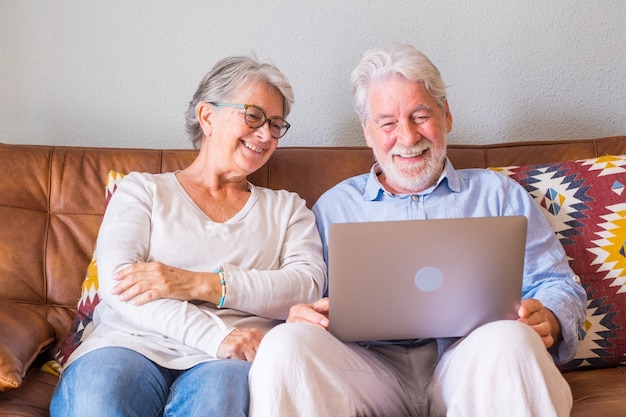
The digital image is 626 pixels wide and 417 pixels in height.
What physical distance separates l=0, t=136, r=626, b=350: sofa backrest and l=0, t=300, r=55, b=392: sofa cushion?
0.18m

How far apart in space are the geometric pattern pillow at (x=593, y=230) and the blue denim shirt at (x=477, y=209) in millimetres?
114

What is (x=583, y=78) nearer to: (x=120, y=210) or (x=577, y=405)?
(x=577, y=405)

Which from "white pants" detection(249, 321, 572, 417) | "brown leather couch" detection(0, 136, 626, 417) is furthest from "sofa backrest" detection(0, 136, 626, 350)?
"white pants" detection(249, 321, 572, 417)

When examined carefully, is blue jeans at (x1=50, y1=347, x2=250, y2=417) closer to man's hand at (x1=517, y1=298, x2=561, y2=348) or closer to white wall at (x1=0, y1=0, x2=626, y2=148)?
man's hand at (x1=517, y1=298, x2=561, y2=348)

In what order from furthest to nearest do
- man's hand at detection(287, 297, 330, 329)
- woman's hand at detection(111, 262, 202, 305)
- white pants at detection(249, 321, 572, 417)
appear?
woman's hand at detection(111, 262, 202, 305)
man's hand at detection(287, 297, 330, 329)
white pants at detection(249, 321, 572, 417)

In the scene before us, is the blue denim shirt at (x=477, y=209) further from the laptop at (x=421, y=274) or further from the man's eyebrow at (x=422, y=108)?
the laptop at (x=421, y=274)

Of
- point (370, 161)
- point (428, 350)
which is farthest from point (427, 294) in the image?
point (370, 161)

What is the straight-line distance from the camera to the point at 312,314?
1555 mm

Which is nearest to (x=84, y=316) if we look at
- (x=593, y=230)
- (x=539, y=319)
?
(x=539, y=319)

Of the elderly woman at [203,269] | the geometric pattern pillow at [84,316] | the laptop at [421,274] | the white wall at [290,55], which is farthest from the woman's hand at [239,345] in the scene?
the white wall at [290,55]

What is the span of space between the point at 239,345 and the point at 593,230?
950mm

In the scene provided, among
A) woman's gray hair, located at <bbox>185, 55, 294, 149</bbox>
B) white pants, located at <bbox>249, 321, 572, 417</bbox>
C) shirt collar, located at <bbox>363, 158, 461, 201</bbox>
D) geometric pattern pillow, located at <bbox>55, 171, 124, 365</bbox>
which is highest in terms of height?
woman's gray hair, located at <bbox>185, 55, 294, 149</bbox>

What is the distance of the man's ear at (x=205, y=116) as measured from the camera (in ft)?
6.61

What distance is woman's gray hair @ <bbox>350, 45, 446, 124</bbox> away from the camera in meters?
1.89
